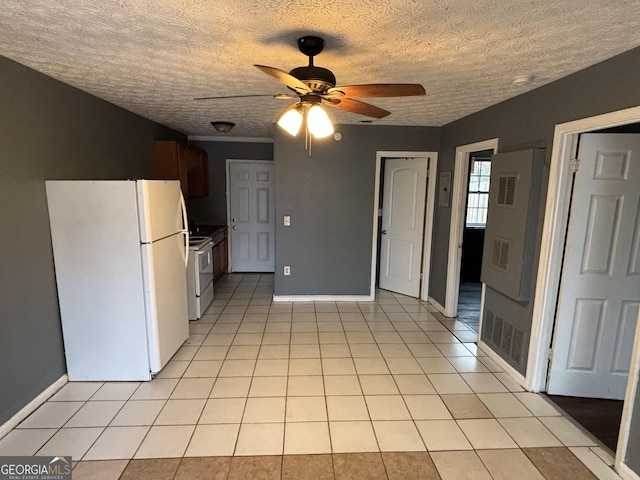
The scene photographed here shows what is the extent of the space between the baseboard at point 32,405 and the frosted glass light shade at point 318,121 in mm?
2588

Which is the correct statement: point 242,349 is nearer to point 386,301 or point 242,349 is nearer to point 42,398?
point 42,398

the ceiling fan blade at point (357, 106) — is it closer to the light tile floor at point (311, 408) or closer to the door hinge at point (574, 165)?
the door hinge at point (574, 165)

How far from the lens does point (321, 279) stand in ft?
15.4

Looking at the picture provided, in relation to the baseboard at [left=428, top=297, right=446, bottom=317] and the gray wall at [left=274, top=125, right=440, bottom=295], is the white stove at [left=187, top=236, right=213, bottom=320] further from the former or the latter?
the baseboard at [left=428, top=297, right=446, bottom=317]

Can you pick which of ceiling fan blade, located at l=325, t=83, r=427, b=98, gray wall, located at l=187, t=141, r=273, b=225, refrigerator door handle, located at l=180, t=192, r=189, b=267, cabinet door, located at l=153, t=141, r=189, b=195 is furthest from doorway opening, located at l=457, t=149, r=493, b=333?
cabinet door, located at l=153, t=141, r=189, b=195

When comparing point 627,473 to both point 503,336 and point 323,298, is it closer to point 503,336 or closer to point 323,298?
point 503,336

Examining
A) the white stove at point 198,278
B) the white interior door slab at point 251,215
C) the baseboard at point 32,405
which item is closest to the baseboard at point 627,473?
the baseboard at point 32,405

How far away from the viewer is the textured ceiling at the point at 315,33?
1.49 metres

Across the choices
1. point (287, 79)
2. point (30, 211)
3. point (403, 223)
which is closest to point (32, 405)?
point (30, 211)

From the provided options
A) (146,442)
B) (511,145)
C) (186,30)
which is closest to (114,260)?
(146,442)

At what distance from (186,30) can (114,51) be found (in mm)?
608

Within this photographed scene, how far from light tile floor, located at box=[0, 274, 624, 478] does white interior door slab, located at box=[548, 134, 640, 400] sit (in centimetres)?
42

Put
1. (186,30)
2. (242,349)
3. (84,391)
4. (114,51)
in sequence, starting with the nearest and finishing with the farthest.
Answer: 1. (186,30)
2. (114,51)
3. (84,391)
4. (242,349)

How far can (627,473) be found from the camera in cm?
189
